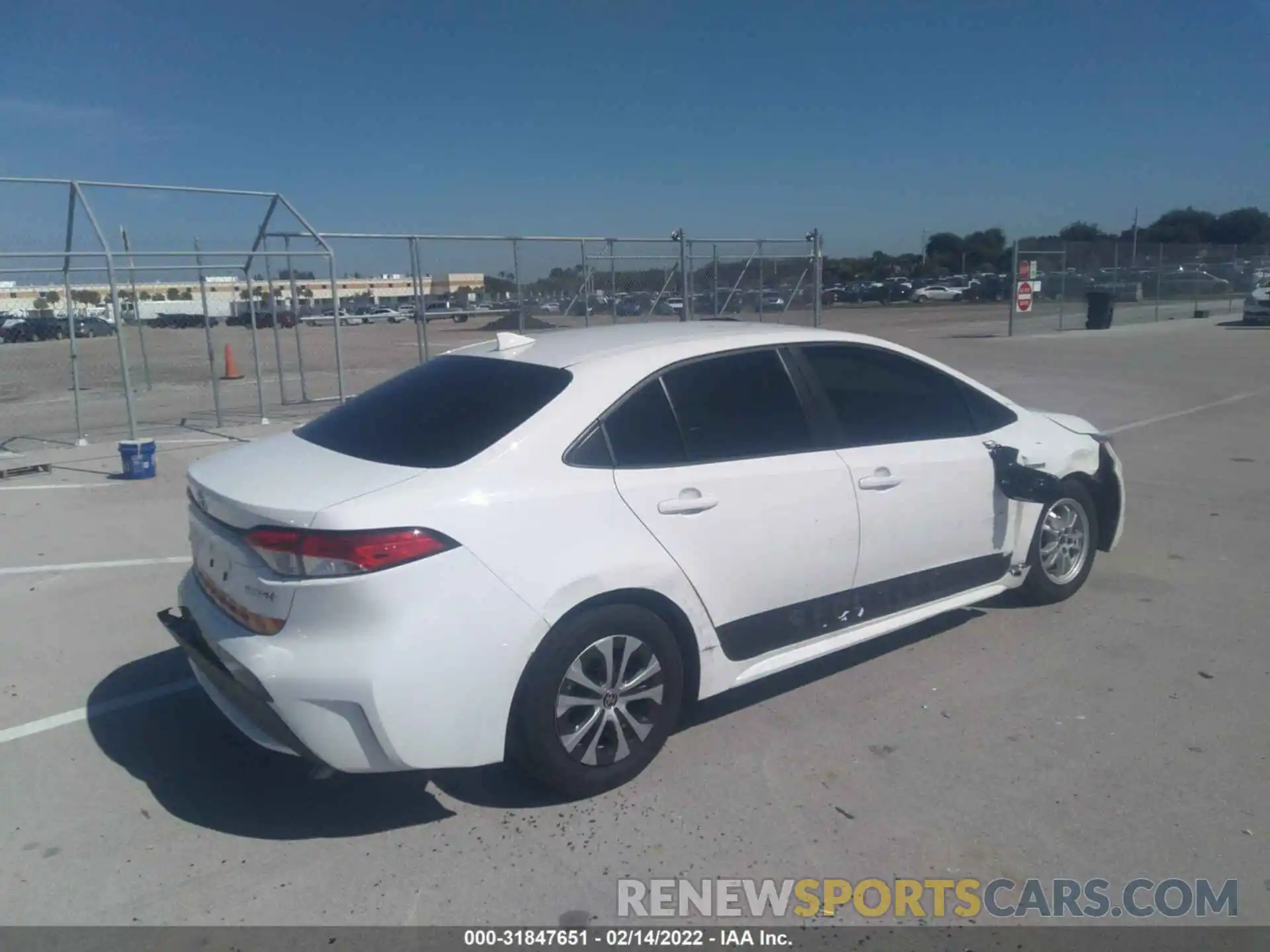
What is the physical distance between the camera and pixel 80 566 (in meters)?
6.86

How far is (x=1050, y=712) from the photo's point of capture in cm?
438

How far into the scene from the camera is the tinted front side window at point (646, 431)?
3.89 meters

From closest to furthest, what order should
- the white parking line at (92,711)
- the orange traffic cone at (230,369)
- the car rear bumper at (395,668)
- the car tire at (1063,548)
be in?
the car rear bumper at (395,668), the white parking line at (92,711), the car tire at (1063,548), the orange traffic cone at (230,369)

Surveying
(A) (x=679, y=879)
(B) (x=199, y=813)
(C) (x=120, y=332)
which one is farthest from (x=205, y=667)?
(C) (x=120, y=332)

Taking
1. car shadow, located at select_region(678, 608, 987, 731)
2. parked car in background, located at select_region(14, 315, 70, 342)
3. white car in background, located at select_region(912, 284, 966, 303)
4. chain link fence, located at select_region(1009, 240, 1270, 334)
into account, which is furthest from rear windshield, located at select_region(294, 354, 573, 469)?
white car in background, located at select_region(912, 284, 966, 303)

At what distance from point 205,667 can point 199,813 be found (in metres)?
0.53

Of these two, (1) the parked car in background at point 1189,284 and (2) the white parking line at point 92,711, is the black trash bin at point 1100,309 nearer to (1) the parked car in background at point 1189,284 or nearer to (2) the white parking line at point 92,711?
(1) the parked car in background at point 1189,284

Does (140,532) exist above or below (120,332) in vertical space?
below

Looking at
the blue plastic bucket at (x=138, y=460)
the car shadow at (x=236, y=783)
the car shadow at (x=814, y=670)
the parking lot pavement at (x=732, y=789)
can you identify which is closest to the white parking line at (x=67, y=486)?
the blue plastic bucket at (x=138, y=460)

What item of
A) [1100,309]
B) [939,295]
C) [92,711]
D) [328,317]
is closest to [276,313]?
[328,317]

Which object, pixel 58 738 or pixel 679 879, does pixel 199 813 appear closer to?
pixel 58 738

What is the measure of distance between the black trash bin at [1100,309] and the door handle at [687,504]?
29.3 metres

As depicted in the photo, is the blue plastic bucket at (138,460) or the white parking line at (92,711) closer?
the white parking line at (92,711)

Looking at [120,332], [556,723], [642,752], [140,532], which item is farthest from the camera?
[120,332]
